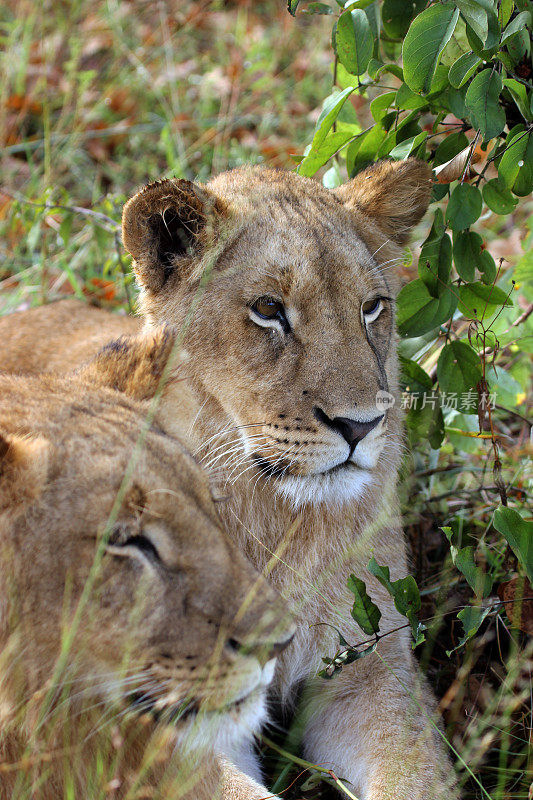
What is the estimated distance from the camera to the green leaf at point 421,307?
302cm

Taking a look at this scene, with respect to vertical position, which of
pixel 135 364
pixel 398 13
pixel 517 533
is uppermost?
pixel 398 13

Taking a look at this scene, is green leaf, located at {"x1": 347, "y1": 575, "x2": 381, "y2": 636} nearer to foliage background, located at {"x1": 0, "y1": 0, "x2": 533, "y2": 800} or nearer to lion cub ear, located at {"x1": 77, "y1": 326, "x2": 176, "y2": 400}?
foliage background, located at {"x1": 0, "y1": 0, "x2": 533, "y2": 800}

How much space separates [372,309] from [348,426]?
0.60 metres

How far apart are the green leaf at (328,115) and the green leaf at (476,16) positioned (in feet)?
1.94

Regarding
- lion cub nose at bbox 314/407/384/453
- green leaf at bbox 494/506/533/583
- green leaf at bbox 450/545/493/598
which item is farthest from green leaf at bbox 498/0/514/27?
green leaf at bbox 450/545/493/598

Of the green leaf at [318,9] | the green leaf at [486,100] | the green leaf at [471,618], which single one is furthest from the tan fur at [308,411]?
the green leaf at [318,9]

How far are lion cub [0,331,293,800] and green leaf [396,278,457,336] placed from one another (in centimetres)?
133

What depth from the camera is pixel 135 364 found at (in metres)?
2.38

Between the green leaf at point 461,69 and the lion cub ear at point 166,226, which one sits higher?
the green leaf at point 461,69

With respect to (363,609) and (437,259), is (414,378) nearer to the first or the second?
(437,259)

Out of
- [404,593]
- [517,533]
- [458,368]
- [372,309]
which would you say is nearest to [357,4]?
[372,309]

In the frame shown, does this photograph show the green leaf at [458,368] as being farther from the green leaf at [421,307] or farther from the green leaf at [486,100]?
the green leaf at [486,100]

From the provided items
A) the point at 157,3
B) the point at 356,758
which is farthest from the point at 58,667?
the point at 157,3

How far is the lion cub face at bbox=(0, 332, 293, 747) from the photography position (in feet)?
5.75
